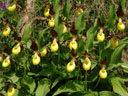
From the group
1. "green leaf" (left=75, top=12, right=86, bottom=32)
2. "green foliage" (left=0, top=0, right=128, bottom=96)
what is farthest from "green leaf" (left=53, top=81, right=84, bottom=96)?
"green leaf" (left=75, top=12, right=86, bottom=32)

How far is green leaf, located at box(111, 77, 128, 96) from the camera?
176cm

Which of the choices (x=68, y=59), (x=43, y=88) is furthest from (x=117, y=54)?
(x=43, y=88)

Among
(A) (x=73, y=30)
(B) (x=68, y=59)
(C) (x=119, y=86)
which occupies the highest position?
(A) (x=73, y=30)

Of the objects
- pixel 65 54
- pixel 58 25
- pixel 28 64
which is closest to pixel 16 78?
pixel 28 64

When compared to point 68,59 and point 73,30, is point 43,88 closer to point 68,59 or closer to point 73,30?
point 68,59

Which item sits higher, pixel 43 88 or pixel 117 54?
pixel 117 54

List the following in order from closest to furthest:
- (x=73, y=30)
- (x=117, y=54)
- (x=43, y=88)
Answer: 1. (x=117, y=54)
2. (x=73, y=30)
3. (x=43, y=88)

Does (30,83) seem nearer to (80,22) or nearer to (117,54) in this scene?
(80,22)

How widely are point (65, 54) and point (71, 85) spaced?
350mm

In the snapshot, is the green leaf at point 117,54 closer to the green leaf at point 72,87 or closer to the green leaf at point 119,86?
the green leaf at point 119,86

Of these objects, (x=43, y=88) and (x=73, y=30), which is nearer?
(x=73, y=30)

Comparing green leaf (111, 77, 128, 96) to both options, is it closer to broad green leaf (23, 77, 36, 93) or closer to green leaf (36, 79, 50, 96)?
green leaf (36, 79, 50, 96)

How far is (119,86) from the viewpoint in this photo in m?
1.80

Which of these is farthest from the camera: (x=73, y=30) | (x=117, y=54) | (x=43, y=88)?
(x=43, y=88)
